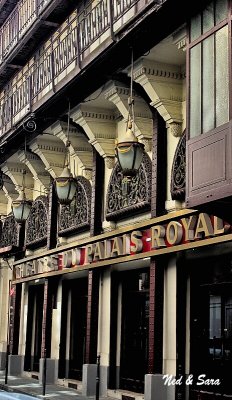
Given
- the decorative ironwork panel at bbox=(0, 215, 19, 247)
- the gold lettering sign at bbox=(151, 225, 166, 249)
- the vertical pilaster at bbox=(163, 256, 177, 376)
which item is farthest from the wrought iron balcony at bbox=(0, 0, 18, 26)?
the vertical pilaster at bbox=(163, 256, 177, 376)

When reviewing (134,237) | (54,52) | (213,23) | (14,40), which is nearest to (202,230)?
(134,237)

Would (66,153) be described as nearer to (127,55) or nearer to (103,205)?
(103,205)

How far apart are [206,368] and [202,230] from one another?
3.10 metres

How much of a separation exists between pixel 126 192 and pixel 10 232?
9980mm

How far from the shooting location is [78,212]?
18797mm

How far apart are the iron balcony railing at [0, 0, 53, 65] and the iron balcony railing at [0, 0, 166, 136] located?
96 centimetres

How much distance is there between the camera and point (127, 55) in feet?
45.0

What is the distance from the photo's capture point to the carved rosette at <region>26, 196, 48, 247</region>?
21.3 m

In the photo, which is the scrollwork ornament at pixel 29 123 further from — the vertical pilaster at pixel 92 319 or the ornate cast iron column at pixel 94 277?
the vertical pilaster at pixel 92 319

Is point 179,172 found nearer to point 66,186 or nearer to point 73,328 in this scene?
point 66,186

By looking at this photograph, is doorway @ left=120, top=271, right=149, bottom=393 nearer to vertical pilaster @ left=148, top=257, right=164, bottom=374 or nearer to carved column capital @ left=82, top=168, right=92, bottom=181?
vertical pilaster @ left=148, top=257, right=164, bottom=374

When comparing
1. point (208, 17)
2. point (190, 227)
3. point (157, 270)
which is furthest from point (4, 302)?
point (208, 17)

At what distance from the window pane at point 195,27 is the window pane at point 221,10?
19.5 inches

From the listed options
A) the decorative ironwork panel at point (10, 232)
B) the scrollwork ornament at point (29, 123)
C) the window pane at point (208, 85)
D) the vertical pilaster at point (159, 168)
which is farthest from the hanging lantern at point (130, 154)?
the decorative ironwork panel at point (10, 232)
